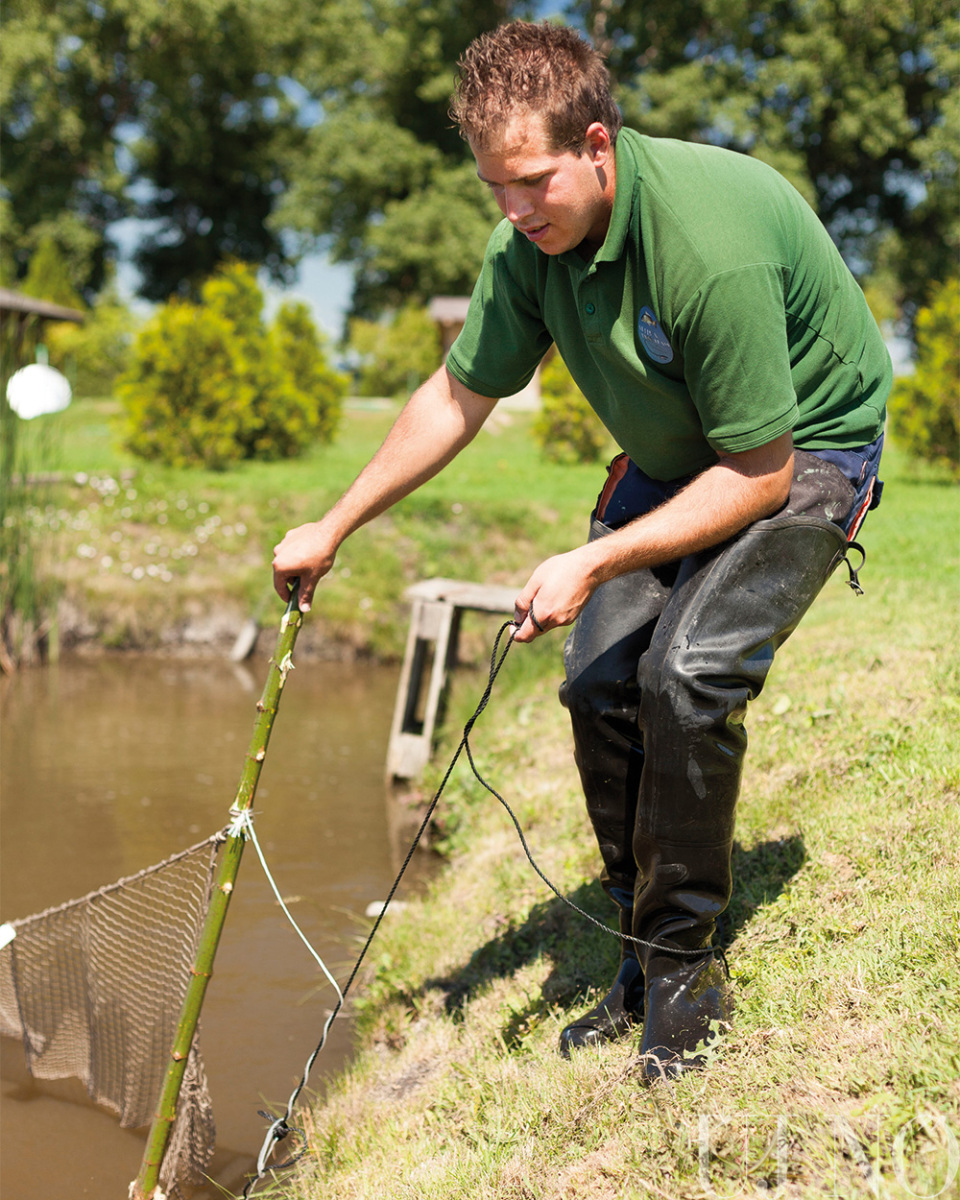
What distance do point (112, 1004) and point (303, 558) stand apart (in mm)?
1632

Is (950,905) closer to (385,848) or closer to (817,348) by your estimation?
(817,348)

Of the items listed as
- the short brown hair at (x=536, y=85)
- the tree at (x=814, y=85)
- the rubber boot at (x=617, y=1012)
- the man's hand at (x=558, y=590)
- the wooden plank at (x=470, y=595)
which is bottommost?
the wooden plank at (x=470, y=595)

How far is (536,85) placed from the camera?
2.01 m

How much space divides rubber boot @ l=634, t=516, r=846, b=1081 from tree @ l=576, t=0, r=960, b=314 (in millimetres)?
24833

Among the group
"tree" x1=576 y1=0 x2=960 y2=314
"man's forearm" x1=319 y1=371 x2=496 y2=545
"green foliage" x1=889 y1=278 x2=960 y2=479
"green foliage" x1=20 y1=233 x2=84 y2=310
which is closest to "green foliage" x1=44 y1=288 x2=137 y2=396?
"green foliage" x1=20 y1=233 x2=84 y2=310

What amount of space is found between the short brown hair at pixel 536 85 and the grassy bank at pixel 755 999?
68.5 inches

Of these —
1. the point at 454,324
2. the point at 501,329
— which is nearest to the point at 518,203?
the point at 501,329

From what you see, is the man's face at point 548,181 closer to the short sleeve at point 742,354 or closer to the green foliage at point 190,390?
the short sleeve at point 742,354

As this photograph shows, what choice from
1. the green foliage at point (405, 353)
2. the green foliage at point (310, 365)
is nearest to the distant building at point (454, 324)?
the green foliage at point (405, 353)

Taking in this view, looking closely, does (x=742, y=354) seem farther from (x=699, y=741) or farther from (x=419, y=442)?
(x=419, y=442)

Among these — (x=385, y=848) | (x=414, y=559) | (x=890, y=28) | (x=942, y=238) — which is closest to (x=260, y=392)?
(x=414, y=559)

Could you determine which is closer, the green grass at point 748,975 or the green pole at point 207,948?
the green grass at point 748,975

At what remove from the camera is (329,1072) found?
11.3 feet

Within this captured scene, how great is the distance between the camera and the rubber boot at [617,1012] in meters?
2.53
